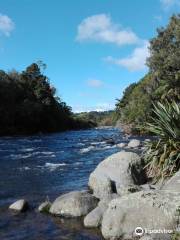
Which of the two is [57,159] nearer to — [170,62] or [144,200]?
[144,200]

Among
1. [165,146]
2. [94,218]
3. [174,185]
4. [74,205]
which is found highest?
[165,146]

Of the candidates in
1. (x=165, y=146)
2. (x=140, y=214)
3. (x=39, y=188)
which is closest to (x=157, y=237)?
(x=140, y=214)

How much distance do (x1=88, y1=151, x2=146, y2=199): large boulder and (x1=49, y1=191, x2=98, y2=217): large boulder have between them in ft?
6.12

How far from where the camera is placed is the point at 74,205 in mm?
13102

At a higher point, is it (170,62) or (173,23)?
(173,23)

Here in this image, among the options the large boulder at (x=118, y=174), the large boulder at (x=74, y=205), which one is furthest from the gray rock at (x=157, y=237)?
the large boulder at (x=118, y=174)

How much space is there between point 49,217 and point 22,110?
232 ft

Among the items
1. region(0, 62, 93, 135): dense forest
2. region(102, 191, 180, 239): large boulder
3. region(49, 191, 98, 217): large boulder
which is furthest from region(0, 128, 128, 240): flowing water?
region(0, 62, 93, 135): dense forest

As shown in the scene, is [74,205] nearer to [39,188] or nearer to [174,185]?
[174,185]

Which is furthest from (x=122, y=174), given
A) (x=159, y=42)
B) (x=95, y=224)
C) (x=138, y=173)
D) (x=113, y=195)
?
(x=159, y=42)

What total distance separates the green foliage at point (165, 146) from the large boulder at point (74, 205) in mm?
2983

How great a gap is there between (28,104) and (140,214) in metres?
74.9

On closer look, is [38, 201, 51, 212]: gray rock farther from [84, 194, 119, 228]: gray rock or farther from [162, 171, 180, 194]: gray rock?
[162, 171, 180, 194]: gray rock

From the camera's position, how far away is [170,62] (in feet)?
178
